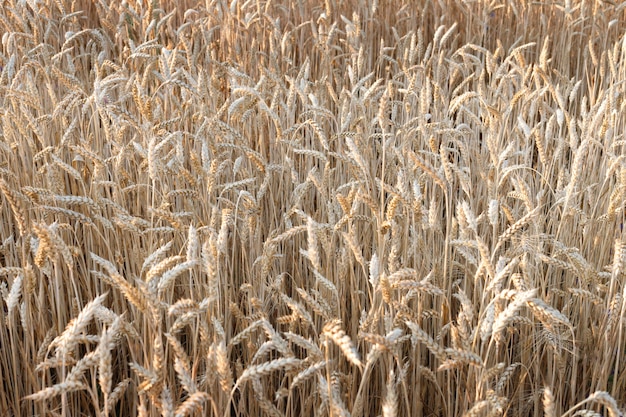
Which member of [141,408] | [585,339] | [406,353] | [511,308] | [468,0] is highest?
[468,0]

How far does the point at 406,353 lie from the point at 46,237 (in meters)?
0.89

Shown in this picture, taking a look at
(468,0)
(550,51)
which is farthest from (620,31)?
(468,0)

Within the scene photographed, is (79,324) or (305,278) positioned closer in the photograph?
(79,324)

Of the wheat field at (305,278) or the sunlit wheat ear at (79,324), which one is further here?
the wheat field at (305,278)

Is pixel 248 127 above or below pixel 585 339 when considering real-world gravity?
above

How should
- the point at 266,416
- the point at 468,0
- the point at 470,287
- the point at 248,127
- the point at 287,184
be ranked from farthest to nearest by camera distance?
the point at 468,0, the point at 248,127, the point at 287,184, the point at 470,287, the point at 266,416

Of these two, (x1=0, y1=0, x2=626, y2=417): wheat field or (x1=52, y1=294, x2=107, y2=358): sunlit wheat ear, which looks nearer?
(x1=52, y1=294, x2=107, y2=358): sunlit wheat ear

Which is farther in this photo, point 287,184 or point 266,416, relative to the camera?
point 287,184

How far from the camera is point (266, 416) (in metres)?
1.27

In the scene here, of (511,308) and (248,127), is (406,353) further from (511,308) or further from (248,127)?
(248,127)

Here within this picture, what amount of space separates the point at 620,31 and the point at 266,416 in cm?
328

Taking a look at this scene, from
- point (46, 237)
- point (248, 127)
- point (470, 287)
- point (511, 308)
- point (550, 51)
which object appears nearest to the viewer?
point (511, 308)

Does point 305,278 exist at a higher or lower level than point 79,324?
lower

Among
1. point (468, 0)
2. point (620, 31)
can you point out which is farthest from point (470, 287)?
point (620, 31)
